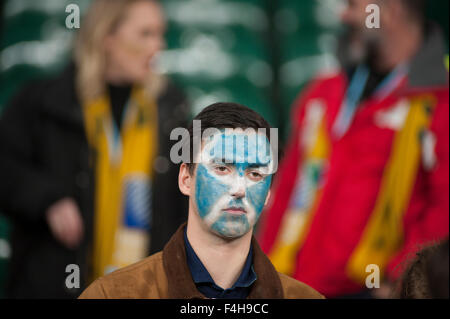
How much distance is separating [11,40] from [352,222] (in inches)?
57.5

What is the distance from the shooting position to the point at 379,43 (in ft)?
6.70

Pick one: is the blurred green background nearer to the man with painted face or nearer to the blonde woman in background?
the blonde woman in background

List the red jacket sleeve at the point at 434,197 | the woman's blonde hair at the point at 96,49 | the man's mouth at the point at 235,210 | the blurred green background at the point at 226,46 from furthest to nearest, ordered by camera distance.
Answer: the blurred green background at the point at 226,46 → the woman's blonde hair at the point at 96,49 → the red jacket sleeve at the point at 434,197 → the man's mouth at the point at 235,210

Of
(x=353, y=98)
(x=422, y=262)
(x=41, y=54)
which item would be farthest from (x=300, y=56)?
(x=422, y=262)

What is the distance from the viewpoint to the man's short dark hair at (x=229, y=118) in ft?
3.45

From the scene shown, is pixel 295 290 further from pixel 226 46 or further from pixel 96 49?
pixel 226 46

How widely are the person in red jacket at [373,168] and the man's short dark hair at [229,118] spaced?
2.36ft

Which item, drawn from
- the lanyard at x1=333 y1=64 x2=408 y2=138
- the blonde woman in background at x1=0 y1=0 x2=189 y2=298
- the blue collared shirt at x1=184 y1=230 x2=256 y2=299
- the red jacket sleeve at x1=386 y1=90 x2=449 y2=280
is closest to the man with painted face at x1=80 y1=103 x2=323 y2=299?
the blue collared shirt at x1=184 y1=230 x2=256 y2=299

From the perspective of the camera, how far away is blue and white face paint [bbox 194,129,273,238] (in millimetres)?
1048

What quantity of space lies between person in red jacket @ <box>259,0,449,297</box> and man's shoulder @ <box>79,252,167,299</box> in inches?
27.6

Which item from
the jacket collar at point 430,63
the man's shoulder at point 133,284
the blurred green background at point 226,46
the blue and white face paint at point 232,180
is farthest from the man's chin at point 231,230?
the blurred green background at point 226,46

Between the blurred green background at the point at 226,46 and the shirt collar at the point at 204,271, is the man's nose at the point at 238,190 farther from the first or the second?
the blurred green background at the point at 226,46

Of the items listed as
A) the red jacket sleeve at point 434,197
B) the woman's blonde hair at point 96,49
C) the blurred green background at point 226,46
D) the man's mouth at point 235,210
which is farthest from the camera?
the blurred green background at point 226,46
